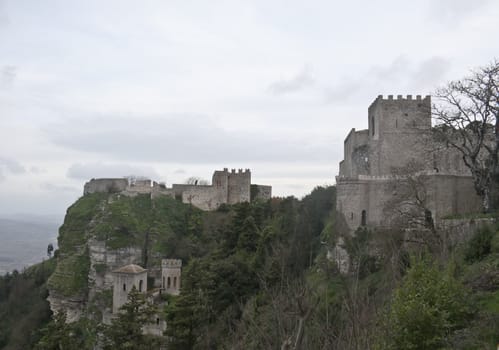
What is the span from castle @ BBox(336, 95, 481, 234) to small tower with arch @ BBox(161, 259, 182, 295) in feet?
54.4

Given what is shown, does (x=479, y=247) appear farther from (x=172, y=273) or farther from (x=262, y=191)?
(x=262, y=191)

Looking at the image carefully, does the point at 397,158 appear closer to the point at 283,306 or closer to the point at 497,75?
the point at 497,75

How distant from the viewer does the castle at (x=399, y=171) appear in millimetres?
19641

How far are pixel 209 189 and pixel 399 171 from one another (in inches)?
1071

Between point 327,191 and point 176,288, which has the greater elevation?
point 327,191

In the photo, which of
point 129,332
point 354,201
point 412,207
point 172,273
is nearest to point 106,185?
point 172,273

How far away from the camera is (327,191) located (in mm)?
32938

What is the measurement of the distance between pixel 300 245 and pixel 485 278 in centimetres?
1501

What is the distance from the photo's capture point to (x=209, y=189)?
4625 cm

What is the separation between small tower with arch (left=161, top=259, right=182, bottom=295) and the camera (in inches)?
1405

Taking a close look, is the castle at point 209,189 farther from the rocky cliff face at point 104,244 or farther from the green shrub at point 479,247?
the green shrub at point 479,247

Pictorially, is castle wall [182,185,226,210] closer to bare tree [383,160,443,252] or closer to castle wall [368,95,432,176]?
castle wall [368,95,432,176]

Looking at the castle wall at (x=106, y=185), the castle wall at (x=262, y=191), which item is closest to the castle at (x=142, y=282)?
the castle wall at (x=106, y=185)

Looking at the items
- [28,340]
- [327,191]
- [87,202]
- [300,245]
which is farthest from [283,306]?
[87,202]
